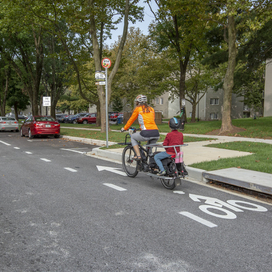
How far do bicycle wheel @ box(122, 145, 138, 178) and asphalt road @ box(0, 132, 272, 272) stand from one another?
1.33 ft

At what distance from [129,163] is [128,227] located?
11.0ft

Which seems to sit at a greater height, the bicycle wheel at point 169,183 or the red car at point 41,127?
the red car at point 41,127

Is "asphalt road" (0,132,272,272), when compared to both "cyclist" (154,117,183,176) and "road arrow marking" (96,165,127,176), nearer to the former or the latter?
"cyclist" (154,117,183,176)

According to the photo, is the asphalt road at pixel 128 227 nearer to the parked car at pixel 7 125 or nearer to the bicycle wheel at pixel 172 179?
the bicycle wheel at pixel 172 179

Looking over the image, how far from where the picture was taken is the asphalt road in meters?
3.04

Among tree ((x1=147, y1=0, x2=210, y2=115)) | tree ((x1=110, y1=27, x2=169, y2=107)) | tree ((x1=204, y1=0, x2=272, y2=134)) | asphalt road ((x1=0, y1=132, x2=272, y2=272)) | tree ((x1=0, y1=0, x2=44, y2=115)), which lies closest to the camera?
asphalt road ((x1=0, y1=132, x2=272, y2=272))

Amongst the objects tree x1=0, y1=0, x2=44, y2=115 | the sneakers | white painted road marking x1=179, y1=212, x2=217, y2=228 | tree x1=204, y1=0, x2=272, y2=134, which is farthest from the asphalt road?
tree x1=0, y1=0, x2=44, y2=115

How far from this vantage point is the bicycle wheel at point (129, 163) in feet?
23.2

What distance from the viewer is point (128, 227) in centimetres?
396

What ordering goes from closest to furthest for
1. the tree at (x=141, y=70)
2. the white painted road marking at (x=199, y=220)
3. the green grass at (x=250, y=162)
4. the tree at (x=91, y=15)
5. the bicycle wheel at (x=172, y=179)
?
the white painted road marking at (x=199, y=220) → the bicycle wheel at (x=172, y=179) → the green grass at (x=250, y=162) → the tree at (x=91, y=15) → the tree at (x=141, y=70)

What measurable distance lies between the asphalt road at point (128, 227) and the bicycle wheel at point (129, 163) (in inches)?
16.0

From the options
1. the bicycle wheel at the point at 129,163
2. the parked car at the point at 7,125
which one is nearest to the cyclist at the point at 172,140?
the bicycle wheel at the point at 129,163

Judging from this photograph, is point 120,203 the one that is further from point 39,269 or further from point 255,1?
point 255,1

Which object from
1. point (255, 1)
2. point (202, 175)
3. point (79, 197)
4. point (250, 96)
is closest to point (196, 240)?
point (79, 197)
